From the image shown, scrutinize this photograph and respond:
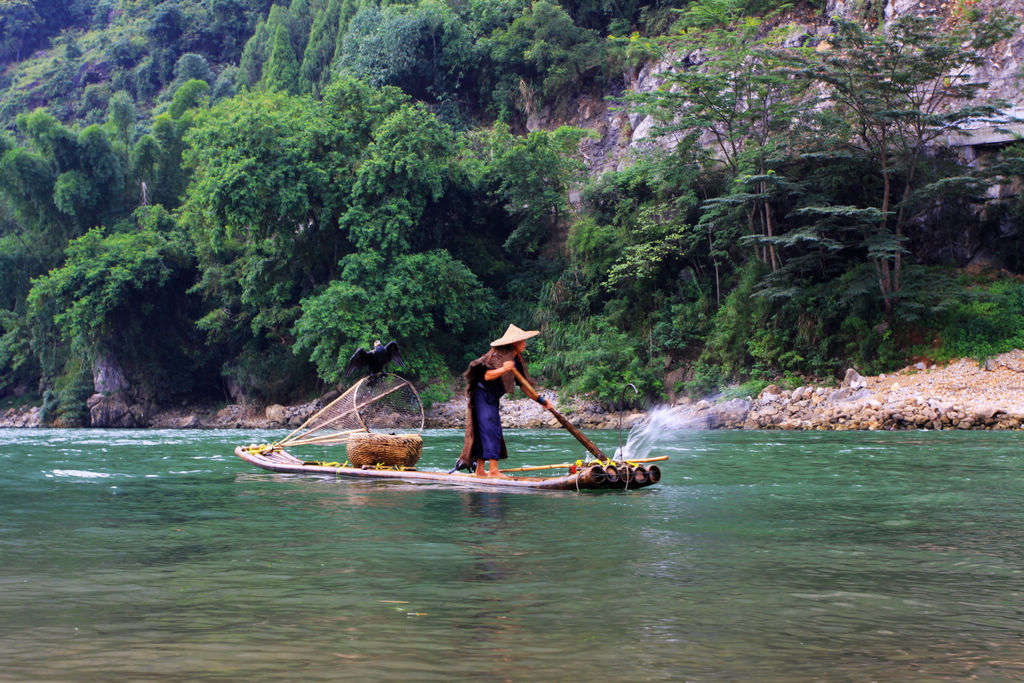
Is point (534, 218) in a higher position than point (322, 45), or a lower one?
lower

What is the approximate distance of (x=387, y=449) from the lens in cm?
1077

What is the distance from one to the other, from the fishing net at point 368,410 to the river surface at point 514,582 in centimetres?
206

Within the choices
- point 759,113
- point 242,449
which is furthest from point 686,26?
point 242,449

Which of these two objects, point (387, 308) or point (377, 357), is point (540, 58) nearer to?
point (387, 308)

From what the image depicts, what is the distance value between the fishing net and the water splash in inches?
186

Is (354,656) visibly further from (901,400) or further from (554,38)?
(554,38)

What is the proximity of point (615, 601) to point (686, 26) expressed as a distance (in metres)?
30.2

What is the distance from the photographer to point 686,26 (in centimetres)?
3156

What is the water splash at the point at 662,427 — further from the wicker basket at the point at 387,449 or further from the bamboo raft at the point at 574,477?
the bamboo raft at the point at 574,477

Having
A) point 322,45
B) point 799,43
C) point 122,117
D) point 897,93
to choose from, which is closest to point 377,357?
point 897,93

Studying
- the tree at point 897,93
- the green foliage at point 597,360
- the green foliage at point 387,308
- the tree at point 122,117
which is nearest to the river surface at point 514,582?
the tree at point 897,93

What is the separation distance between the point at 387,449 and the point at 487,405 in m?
1.65

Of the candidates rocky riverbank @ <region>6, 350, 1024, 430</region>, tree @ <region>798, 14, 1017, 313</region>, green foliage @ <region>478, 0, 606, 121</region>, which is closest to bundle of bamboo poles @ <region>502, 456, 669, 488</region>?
rocky riverbank @ <region>6, 350, 1024, 430</region>

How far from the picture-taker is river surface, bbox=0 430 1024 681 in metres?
3.56
